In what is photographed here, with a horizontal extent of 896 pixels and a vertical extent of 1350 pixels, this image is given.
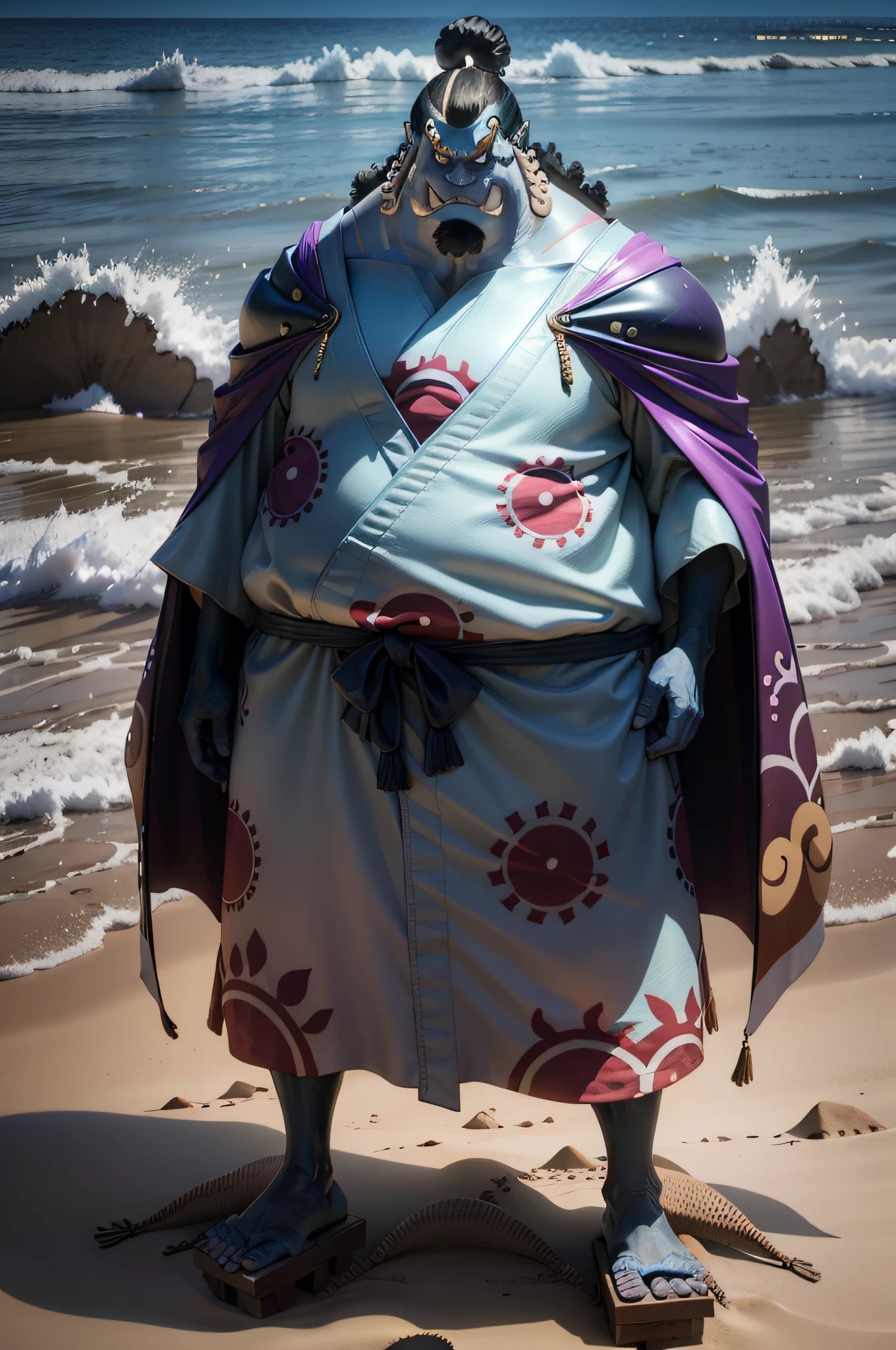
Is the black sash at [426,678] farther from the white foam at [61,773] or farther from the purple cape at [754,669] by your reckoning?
the white foam at [61,773]

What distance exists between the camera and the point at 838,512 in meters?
3.87

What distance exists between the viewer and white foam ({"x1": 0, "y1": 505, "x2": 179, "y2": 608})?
366 cm

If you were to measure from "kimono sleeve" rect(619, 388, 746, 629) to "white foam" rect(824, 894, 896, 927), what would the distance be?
5.48ft

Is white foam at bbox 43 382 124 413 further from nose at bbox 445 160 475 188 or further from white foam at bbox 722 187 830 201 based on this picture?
nose at bbox 445 160 475 188

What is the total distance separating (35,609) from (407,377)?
6.97 ft

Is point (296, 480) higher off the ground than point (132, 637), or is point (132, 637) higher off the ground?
point (296, 480)

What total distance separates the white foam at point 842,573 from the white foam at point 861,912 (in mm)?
847

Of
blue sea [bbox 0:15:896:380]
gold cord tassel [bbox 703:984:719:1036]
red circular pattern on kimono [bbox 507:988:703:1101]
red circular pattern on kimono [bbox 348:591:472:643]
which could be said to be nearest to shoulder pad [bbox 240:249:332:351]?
red circular pattern on kimono [bbox 348:591:472:643]

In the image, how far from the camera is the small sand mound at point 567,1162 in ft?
7.64

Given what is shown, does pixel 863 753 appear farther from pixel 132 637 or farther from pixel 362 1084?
pixel 132 637

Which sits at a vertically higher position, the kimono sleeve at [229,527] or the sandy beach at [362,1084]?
the kimono sleeve at [229,527]

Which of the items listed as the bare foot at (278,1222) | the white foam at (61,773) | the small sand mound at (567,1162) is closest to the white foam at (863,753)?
the small sand mound at (567,1162)

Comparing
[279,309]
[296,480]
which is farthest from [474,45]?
[296,480]

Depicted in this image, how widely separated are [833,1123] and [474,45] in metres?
Result: 1.87
